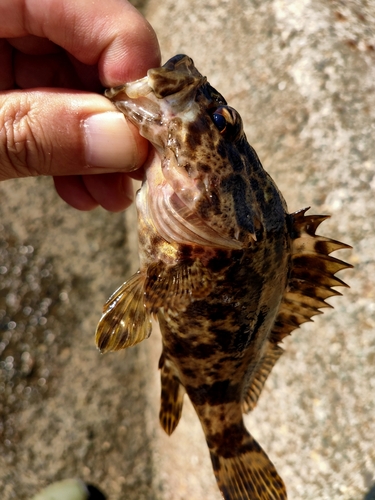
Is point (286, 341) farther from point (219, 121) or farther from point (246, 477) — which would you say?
point (219, 121)

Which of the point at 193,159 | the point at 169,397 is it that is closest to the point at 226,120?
the point at 193,159

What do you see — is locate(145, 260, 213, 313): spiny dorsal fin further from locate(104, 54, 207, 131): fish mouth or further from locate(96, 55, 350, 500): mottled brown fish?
locate(104, 54, 207, 131): fish mouth

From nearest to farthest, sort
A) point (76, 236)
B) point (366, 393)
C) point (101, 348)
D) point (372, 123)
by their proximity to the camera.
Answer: point (101, 348) < point (366, 393) < point (372, 123) < point (76, 236)

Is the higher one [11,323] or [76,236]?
[76,236]

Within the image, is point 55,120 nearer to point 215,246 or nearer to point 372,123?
point 215,246

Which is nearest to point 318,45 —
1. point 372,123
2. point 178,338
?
point 372,123

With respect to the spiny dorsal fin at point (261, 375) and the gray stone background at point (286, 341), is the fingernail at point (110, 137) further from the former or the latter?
the gray stone background at point (286, 341)
